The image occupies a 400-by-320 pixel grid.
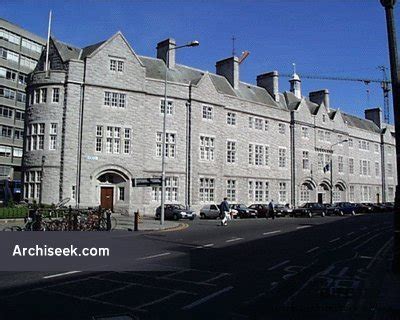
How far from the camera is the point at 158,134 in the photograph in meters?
37.8

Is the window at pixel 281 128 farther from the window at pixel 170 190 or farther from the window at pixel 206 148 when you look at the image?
the window at pixel 170 190

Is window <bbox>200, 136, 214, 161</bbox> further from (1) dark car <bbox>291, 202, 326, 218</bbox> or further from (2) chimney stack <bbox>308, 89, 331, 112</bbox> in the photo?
(2) chimney stack <bbox>308, 89, 331, 112</bbox>

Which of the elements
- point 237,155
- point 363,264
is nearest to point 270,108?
point 237,155

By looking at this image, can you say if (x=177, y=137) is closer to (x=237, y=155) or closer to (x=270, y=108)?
(x=237, y=155)

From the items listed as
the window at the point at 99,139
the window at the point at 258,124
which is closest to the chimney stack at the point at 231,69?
the window at the point at 258,124

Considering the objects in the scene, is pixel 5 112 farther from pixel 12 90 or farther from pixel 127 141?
pixel 127 141

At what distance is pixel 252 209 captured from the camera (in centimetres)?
3812

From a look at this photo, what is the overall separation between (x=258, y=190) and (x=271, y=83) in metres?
15.4

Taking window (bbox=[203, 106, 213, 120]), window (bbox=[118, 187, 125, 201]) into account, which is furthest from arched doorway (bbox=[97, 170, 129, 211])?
window (bbox=[203, 106, 213, 120])

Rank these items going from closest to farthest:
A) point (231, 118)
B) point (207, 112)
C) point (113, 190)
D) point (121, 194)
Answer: point (113, 190) → point (121, 194) → point (207, 112) → point (231, 118)

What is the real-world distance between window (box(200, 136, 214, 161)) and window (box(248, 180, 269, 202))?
22.0 ft

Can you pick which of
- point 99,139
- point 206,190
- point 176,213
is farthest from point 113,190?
point 206,190

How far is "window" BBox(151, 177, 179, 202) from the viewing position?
3703 cm

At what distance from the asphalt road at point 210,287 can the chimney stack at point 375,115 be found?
68.9 m
